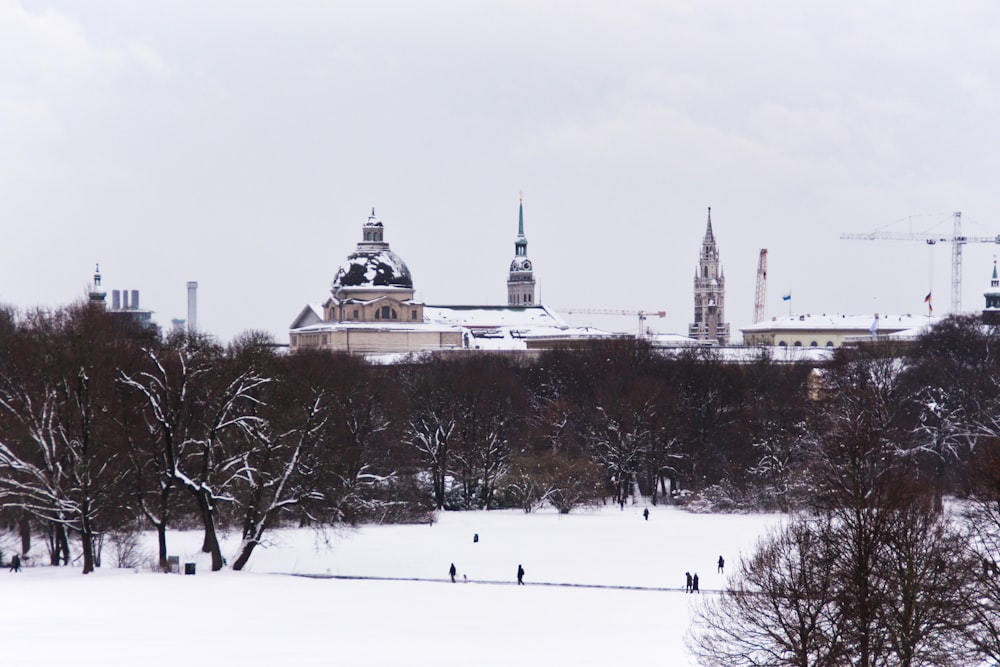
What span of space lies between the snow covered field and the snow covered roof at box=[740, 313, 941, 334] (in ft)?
420

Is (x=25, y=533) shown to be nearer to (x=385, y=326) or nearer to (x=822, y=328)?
(x=385, y=326)

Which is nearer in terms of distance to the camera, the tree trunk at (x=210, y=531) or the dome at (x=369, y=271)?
the tree trunk at (x=210, y=531)

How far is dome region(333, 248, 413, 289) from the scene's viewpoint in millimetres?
166875

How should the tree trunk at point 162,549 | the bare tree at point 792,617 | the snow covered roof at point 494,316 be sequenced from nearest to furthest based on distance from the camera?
the bare tree at point 792,617 → the tree trunk at point 162,549 → the snow covered roof at point 494,316

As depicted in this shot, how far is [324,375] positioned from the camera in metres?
72.3

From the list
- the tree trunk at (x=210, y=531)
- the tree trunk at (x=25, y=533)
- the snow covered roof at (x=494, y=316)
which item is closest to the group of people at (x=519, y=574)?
the tree trunk at (x=210, y=531)

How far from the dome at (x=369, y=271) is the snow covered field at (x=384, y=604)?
101m

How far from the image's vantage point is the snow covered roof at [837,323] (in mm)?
191625

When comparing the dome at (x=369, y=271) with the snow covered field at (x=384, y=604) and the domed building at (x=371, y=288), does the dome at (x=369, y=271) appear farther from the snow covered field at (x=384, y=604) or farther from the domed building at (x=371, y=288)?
the snow covered field at (x=384, y=604)

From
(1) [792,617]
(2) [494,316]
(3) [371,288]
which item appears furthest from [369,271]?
(1) [792,617]

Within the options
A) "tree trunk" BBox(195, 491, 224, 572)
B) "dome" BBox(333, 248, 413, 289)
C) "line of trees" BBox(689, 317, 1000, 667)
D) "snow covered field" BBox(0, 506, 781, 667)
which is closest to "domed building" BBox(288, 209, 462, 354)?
"dome" BBox(333, 248, 413, 289)

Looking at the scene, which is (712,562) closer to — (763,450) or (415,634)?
(415,634)

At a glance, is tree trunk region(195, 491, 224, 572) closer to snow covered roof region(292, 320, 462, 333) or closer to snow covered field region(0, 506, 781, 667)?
snow covered field region(0, 506, 781, 667)

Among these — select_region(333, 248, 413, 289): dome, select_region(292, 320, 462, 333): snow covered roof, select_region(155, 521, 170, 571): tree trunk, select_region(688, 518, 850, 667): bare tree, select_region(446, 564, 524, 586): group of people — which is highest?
select_region(333, 248, 413, 289): dome
